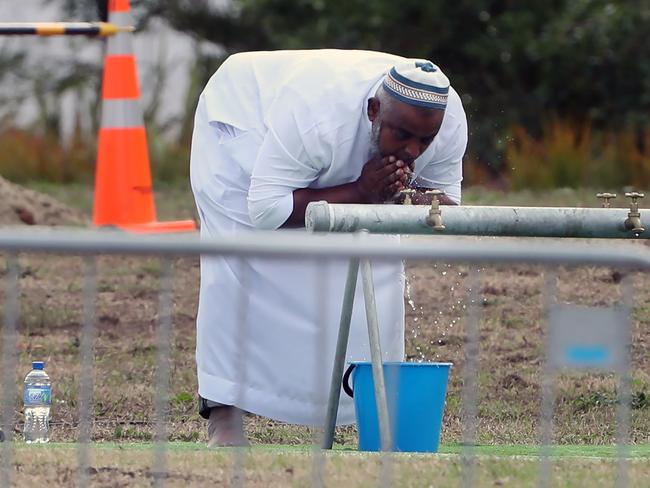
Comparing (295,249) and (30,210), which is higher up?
(295,249)

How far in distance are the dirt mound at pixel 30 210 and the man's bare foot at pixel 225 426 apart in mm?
4354

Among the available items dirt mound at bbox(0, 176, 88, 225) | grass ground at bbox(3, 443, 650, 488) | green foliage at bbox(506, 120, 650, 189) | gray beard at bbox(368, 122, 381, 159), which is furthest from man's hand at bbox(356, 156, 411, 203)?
green foliage at bbox(506, 120, 650, 189)

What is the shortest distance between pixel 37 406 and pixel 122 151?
329 centimetres

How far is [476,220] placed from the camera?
4.55 metres

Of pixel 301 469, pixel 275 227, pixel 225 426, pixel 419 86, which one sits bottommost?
pixel 225 426

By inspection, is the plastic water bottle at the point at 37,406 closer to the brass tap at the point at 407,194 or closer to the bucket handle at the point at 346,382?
the bucket handle at the point at 346,382

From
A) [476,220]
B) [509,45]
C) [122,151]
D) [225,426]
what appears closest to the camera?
[476,220]

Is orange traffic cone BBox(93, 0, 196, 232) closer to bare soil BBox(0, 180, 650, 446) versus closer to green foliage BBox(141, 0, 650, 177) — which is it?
bare soil BBox(0, 180, 650, 446)

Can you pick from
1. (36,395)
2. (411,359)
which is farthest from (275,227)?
(411,359)

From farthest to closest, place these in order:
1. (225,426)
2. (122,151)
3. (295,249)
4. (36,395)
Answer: (122,151) → (36,395) → (225,426) → (295,249)

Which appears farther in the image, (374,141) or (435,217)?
(374,141)

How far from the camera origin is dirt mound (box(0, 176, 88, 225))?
9.48 meters

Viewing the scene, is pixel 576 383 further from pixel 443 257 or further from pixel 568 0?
pixel 568 0

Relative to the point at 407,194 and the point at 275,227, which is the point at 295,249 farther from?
the point at 275,227
